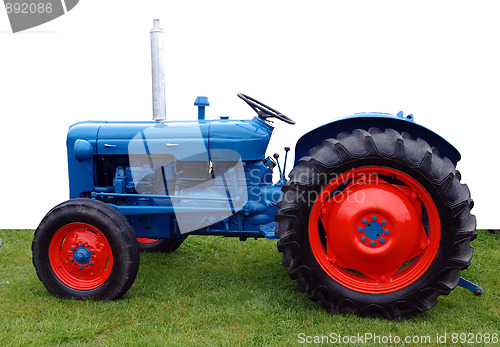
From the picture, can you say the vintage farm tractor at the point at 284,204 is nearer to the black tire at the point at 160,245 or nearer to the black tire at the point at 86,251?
the black tire at the point at 86,251

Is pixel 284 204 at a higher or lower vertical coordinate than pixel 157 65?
lower

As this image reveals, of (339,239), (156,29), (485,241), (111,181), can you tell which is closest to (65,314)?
(111,181)

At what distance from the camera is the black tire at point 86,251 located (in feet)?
11.8

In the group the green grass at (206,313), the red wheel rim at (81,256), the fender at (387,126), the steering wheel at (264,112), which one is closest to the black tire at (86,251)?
the red wheel rim at (81,256)

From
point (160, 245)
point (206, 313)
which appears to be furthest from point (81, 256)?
point (160, 245)

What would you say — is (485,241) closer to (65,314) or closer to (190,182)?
(190,182)

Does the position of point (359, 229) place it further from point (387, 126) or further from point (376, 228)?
point (387, 126)

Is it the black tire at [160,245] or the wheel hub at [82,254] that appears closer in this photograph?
the wheel hub at [82,254]

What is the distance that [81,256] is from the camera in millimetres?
3676

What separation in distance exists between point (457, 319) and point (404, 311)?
39 centimetres

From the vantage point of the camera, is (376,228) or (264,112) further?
(264,112)

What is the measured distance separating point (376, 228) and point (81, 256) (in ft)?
7.11

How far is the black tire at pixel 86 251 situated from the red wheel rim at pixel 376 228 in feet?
4.52

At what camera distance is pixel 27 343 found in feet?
10.0
